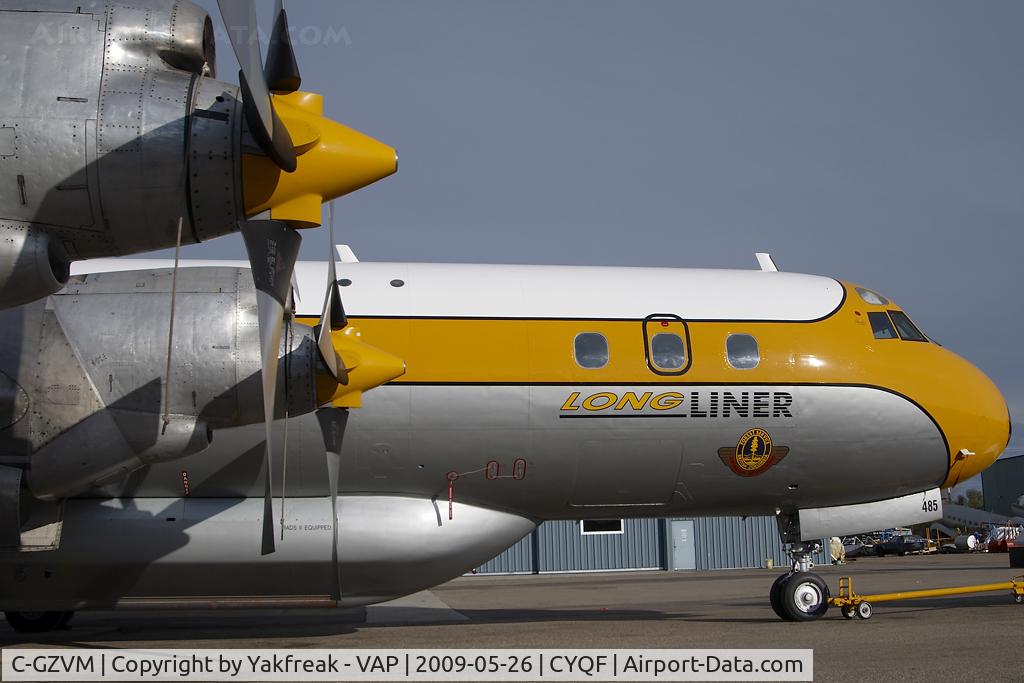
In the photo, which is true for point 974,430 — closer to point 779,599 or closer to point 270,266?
point 779,599

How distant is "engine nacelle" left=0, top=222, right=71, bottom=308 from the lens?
225 inches

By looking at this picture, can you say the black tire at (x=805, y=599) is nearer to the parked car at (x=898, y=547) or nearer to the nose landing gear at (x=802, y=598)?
the nose landing gear at (x=802, y=598)

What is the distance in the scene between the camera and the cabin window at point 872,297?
15.1 m

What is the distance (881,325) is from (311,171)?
11119mm

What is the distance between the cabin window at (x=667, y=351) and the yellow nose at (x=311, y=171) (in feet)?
25.5

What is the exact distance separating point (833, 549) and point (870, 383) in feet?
100

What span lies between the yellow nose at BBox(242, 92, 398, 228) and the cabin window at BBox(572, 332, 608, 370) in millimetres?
7281

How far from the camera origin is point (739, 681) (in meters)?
9.29

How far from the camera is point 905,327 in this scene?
49.5 ft

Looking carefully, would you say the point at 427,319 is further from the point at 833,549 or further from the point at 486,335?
the point at 833,549

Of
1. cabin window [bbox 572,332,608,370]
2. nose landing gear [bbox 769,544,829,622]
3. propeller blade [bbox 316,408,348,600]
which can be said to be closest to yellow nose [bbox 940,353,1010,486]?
nose landing gear [bbox 769,544,829,622]

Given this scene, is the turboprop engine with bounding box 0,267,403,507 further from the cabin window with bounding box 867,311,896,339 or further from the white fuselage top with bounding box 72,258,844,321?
the cabin window with bounding box 867,311,896,339

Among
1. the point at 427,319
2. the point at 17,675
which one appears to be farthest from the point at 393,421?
the point at 17,675

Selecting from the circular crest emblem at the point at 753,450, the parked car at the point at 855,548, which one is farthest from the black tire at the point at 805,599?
the parked car at the point at 855,548
